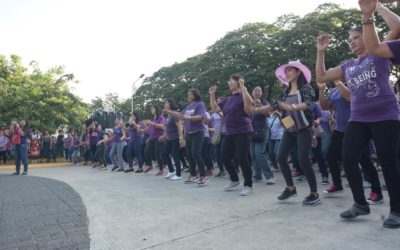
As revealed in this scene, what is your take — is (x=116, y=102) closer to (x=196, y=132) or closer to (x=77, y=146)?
(x=77, y=146)

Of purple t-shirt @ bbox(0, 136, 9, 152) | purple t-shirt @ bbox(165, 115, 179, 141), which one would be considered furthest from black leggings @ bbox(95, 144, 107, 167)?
purple t-shirt @ bbox(0, 136, 9, 152)

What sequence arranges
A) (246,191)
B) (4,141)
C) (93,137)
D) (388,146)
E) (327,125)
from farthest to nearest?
(4,141) → (93,137) → (327,125) → (246,191) → (388,146)

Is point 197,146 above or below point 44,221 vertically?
above

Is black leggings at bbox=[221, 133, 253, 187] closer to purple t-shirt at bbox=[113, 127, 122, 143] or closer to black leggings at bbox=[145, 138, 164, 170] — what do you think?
black leggings at bbox=[145, 138, 164, 170]

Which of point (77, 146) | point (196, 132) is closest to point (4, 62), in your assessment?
point (77, 146)

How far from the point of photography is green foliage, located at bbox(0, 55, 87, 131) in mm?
24156

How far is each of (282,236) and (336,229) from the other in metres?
0.55

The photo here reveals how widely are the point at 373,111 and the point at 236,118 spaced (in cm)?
272

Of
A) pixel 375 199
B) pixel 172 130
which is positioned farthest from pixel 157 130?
pixel 375 199

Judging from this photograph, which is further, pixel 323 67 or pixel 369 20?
pixel 323 67

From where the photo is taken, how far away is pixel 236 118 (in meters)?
6.03

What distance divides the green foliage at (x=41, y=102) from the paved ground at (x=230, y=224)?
20.7m

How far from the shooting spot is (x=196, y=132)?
7.52 meters

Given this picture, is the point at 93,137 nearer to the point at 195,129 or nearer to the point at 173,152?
the point at 173,152
